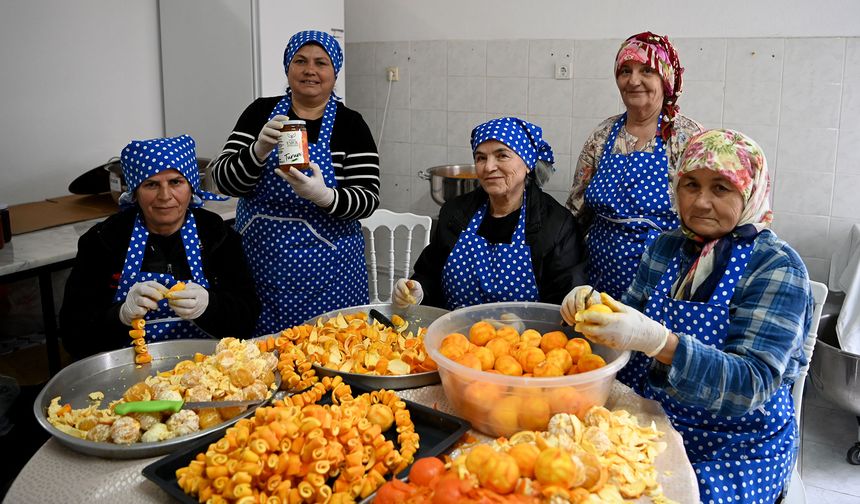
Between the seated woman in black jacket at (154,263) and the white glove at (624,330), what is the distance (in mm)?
1170

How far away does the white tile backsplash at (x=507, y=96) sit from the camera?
4141mm

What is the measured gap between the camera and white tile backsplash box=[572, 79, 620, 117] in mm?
3871

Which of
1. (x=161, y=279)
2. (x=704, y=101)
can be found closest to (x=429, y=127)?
(x=704, y=101)

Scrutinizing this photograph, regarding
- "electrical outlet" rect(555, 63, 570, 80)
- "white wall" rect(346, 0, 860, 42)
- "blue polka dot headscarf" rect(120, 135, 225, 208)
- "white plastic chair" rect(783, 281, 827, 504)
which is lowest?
"white plastic chair" rect(783, 281, 827, 504)

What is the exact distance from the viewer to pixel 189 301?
1.97 metres

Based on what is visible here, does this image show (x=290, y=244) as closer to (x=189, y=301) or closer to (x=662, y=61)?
(x=189, y=301)

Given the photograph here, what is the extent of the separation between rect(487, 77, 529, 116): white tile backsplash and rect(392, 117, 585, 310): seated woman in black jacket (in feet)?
5.87

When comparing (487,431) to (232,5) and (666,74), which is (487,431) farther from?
(232,5)

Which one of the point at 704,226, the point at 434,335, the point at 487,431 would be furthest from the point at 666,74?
the point at 487,431

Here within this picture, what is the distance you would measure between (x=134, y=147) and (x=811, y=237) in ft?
10.5

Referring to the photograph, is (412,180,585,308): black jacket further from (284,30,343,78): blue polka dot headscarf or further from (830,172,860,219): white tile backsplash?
(830,172,860,219): white tile backsplash

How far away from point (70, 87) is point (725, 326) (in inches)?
145

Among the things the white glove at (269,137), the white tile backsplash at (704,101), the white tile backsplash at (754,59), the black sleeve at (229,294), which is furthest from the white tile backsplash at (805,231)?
the black sleeve at (229,294)

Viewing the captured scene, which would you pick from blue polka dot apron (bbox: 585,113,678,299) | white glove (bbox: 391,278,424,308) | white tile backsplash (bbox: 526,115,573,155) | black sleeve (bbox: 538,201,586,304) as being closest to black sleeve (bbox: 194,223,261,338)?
white glove (bbox: 391,278,424,308)
